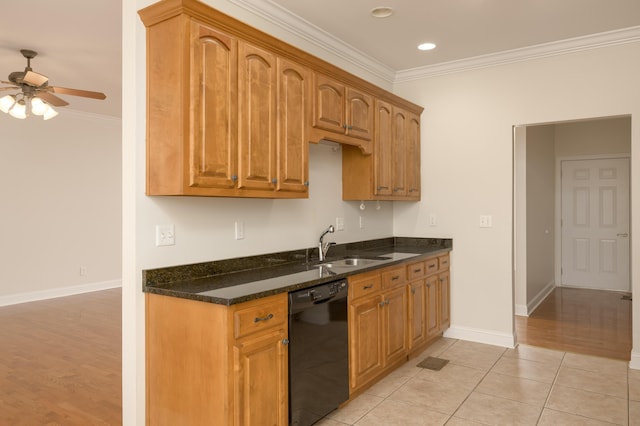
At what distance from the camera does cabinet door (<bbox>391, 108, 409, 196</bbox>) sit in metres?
4.27

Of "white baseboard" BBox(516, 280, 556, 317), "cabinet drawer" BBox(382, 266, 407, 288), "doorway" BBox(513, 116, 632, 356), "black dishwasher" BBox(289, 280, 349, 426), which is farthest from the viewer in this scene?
"white baseboard" BBox(516, 280, 556, 317)

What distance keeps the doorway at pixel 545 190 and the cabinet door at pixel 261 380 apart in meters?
3.80

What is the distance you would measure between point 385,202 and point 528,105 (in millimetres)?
1634

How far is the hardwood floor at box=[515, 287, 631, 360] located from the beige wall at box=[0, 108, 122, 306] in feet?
20.2

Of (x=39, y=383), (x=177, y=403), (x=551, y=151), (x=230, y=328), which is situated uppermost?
(x=551, y=151)

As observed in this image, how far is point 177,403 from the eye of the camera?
7.54ft

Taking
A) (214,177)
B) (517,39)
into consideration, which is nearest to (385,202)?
(517,39)

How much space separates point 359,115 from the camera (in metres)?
3.70

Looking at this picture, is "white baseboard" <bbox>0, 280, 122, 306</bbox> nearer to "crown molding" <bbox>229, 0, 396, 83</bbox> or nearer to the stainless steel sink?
the stainless steel sink

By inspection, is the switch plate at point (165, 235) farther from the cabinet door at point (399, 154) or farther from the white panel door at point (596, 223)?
the white panel door at point (596, 223)

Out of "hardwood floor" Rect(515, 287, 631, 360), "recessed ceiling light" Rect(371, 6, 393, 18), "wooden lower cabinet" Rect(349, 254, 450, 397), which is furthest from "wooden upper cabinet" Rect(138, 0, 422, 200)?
"hardwood floor" Rect(515, 287, 631, 360)

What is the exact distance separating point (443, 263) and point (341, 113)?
75.1 inches

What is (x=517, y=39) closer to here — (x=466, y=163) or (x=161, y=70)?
(x=466, y=163)

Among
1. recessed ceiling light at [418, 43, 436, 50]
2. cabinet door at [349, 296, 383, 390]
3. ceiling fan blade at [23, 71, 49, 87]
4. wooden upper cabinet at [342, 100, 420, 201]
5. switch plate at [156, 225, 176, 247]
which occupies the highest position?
recessed ceiling light at [418, 43, 436, 50]
